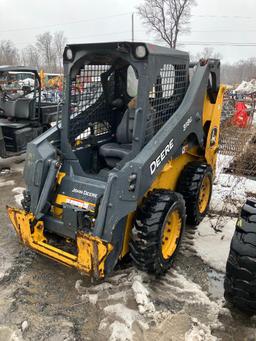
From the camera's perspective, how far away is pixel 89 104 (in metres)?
4.23

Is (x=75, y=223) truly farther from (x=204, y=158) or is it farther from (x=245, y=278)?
(x=204, y=158)

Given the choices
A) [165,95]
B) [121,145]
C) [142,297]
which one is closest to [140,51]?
[165,95]

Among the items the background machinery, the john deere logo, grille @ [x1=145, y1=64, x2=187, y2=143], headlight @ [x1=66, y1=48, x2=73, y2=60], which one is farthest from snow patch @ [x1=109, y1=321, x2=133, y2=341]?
the background machinery

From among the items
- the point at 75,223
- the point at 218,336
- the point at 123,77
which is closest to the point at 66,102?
the point at 123,77

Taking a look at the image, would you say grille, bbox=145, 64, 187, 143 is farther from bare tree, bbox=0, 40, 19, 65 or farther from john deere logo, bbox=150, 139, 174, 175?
bare tree, bbox=0, 40, 19, 65

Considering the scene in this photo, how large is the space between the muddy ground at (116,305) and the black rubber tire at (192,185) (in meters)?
0.72

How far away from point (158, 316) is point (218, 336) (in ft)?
1.65

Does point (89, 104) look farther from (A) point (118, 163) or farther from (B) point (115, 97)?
(A) point (118, 163)

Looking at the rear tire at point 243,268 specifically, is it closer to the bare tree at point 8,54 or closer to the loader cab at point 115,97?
the loader cab at point 115,97

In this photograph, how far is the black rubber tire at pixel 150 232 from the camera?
3.27 meters

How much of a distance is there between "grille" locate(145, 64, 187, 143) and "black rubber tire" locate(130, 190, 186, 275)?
0.62 meters

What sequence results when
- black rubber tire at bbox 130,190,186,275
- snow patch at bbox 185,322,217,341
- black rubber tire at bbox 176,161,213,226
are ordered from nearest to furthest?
snow patch at bbox 185,322,217,341 → black rubber tire at bbox 130,190,186,275 → black rubber tire at bbox 176,161,213,226

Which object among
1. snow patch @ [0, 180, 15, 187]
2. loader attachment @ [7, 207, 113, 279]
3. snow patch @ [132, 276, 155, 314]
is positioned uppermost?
loader attachment @ [7, 207, 113, 279]

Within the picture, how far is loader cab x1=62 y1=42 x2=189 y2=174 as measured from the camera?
3.35 m
